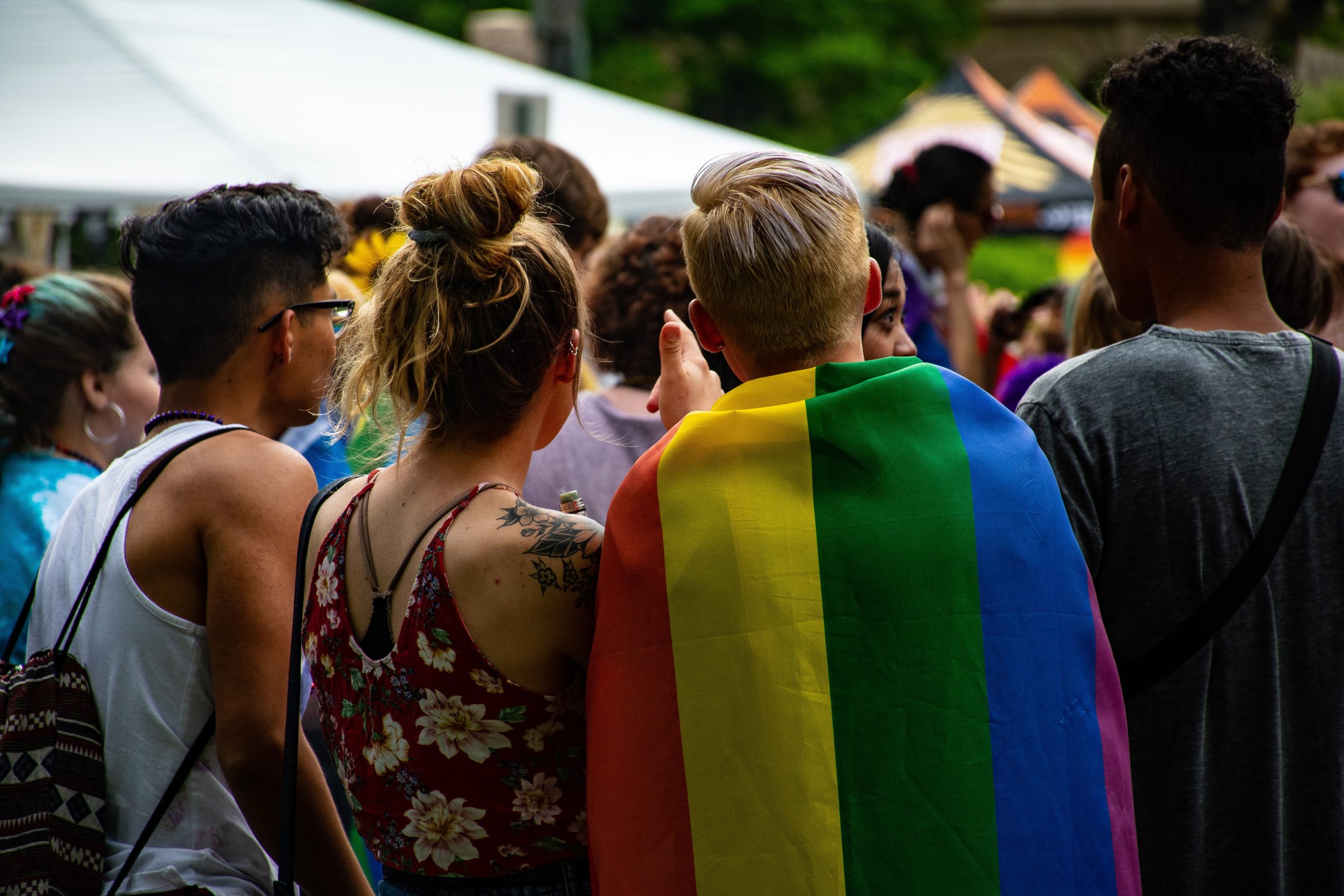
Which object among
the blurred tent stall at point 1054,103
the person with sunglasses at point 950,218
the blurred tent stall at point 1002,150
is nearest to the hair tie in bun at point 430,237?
the person with sunglasses at point 950,218

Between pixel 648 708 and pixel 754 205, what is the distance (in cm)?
77

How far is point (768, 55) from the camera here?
773 inches

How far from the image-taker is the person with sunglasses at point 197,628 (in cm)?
200

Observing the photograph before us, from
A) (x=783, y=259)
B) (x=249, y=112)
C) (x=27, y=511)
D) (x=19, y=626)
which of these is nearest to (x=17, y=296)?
(x=27, y=511)

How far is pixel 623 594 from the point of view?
1.71 metres

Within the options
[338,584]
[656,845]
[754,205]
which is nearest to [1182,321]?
[754,205]

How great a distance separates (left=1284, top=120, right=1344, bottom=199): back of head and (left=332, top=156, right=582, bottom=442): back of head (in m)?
2.87

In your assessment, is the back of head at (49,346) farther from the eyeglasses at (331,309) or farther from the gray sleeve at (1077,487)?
the gray sleeve at (1077,487)

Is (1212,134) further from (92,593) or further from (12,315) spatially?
(12,315)

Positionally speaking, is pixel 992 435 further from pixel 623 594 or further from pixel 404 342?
pixel 404 342

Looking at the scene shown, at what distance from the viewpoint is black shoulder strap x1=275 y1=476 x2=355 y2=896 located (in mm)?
1843

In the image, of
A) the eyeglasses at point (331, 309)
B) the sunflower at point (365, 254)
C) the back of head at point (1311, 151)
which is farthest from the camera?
the sunflower at point (365, 254)

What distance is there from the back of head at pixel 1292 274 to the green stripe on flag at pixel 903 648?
1.70 metres

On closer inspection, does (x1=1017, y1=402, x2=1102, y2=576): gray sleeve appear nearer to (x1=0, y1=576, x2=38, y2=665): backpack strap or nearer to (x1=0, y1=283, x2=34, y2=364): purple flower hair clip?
(x1=0, y1=576, x2=38, y2=665): backpack strap
